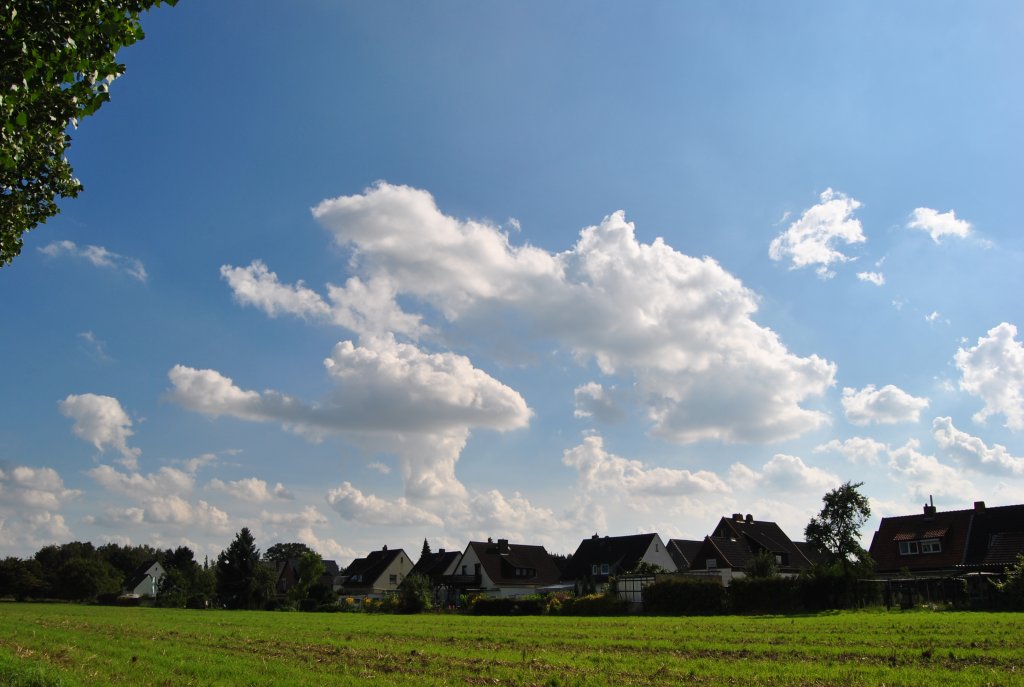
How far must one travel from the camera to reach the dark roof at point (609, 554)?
255ft

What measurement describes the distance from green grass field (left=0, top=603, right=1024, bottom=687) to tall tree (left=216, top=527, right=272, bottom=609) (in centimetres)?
5529

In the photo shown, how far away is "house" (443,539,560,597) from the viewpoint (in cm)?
8456

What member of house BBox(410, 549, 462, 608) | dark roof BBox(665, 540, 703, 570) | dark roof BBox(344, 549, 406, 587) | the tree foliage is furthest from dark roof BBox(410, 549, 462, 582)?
the tree foliage

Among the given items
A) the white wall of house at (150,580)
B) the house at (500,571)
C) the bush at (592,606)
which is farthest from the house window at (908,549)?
the white wall of house at (150,580)

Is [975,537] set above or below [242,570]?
above

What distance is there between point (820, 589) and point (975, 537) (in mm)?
20769

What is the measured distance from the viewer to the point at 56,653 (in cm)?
1952

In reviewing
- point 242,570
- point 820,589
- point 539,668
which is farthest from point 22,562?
point 539,668

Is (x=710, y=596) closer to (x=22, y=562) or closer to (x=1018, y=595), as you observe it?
(x=1018, y=595)

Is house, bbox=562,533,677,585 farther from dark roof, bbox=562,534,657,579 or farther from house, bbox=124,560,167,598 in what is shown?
house, bbox=124,560,167,598

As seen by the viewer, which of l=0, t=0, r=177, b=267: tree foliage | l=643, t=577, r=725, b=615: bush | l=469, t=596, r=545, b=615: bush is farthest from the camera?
l=469, t=596, r=545, b=615: bush

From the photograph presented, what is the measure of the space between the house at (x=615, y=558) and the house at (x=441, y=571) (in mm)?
13237

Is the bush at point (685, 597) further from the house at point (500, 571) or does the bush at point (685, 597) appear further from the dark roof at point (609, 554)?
the house at point (500, 571)

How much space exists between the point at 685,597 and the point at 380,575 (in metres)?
60.8
